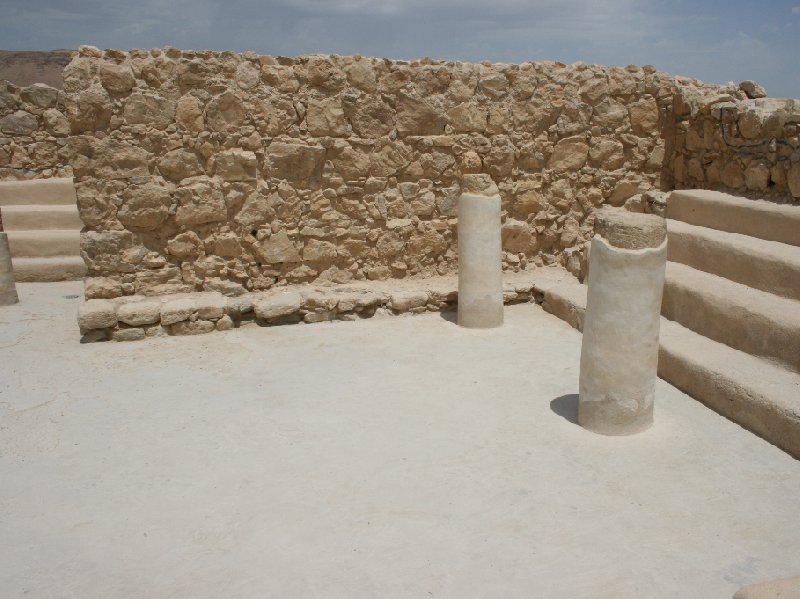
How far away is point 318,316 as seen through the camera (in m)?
7.36

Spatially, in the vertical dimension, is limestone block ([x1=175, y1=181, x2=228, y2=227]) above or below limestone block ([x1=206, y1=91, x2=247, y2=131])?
below

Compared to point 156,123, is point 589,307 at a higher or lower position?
lower

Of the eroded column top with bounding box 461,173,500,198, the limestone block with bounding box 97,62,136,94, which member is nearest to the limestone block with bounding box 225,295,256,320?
the limestone block with bounding box 97,62,136,94

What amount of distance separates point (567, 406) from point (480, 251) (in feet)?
7.86

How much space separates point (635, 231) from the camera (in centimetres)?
439

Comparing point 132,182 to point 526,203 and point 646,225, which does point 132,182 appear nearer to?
point 526,203

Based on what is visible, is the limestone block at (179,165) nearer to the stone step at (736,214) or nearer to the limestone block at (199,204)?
the limestone block at (199,204)

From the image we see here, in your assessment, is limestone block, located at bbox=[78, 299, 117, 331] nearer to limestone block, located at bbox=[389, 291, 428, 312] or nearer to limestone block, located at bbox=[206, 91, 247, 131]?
limestone block, located at bbox=[206, 91, 247, 131]

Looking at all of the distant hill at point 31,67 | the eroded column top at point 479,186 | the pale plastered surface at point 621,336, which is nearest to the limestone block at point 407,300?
the eroded column top at point 479,186

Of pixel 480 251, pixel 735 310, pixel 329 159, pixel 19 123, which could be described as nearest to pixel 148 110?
pixel 329 159

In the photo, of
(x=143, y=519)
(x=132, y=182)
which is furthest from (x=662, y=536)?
(x=132, y=182)

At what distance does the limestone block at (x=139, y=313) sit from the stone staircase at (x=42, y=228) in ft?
13.1

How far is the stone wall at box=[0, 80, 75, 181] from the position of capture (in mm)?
10859

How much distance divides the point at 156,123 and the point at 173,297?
189 cm
